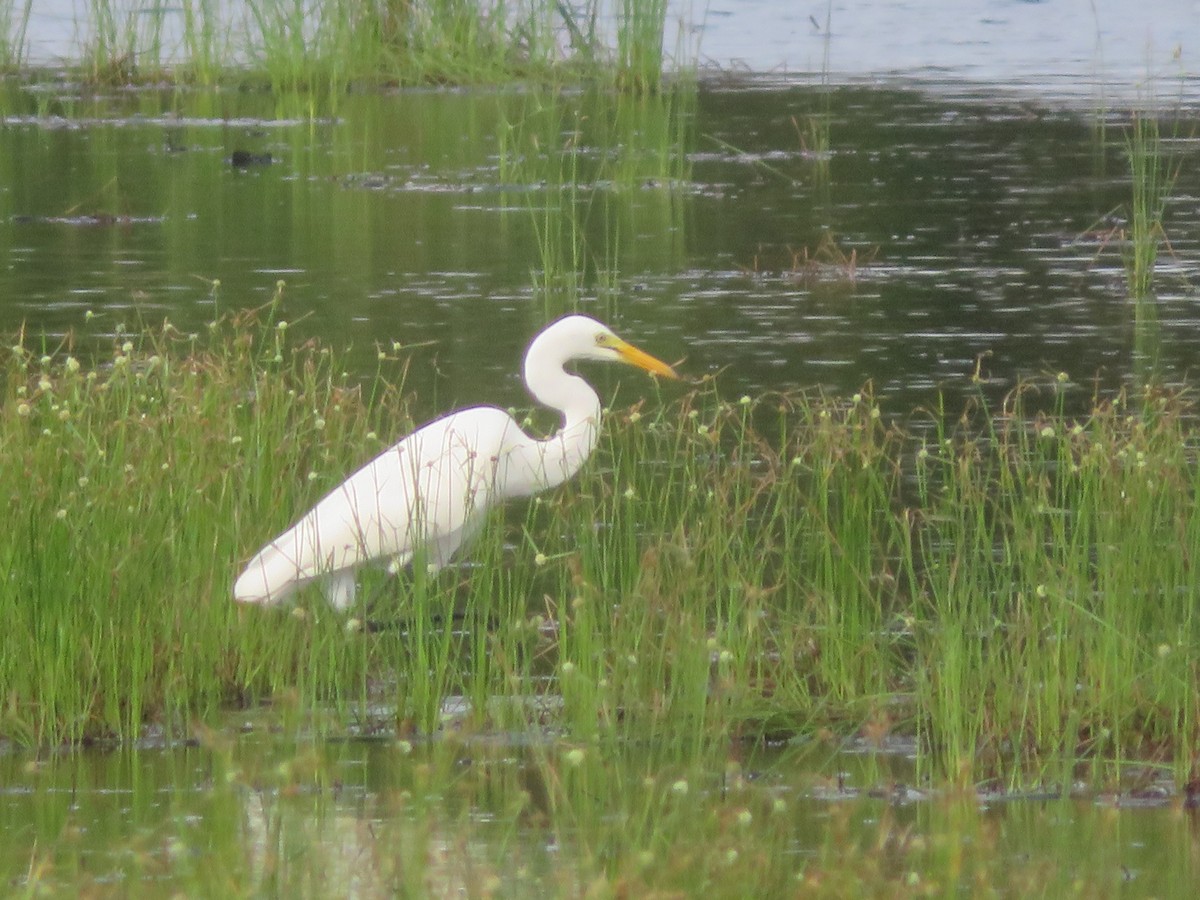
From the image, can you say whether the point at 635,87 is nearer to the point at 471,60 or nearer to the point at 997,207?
the point at 471,60

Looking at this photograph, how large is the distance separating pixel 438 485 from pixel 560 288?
6647 mm

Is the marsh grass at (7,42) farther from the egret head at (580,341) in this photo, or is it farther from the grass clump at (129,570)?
the grass clump at (129,570)

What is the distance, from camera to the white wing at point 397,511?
5.52m

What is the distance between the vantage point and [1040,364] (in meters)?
10.0

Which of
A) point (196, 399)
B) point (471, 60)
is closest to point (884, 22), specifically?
point (471, 60)

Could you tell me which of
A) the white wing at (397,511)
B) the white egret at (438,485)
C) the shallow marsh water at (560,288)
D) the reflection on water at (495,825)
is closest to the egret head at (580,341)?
the white egret at (438,485)

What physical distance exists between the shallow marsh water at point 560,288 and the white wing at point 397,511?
0.49 meters

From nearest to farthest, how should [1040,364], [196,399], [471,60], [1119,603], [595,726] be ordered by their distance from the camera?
[595,726] → [1119,603] → [196,399] → [1040,364] → [471,60]

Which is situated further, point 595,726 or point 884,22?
point 884,22

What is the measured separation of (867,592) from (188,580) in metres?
1.55

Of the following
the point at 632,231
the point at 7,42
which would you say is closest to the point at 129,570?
the point at 632,231

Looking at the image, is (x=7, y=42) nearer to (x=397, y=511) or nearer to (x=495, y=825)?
(x=397, y=511)

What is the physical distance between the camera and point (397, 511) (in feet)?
19.9

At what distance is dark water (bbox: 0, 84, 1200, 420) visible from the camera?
1059 cm
